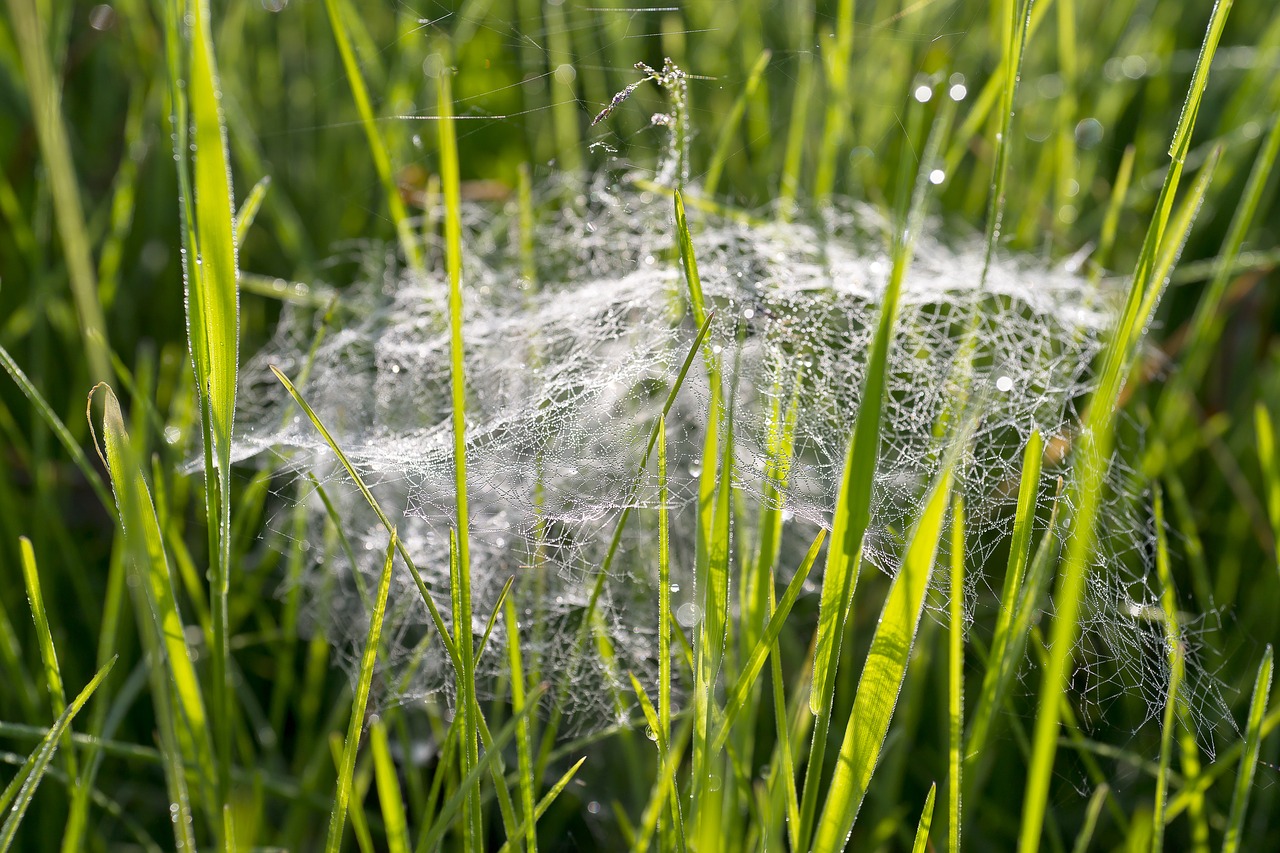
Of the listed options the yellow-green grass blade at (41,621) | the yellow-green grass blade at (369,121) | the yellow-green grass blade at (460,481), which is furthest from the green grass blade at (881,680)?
the yellow-green grass blade at (369,121)

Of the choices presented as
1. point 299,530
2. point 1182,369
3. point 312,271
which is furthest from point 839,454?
point 312,271

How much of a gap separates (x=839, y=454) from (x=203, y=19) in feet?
2.22

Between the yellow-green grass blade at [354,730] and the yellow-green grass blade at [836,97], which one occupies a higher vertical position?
the yellow-green grass blade at [836,97]

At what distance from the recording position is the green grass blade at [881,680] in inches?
23.7

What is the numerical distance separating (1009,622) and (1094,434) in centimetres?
15

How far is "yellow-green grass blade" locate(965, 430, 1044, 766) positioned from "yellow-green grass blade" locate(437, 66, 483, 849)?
0.36 meters

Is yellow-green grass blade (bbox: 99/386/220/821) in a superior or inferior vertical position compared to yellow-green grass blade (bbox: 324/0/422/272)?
inferior

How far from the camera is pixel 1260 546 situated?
131cm

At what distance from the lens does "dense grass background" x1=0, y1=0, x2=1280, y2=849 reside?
107 centimetres

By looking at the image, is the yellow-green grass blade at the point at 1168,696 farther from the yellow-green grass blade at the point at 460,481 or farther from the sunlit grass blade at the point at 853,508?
the yellow-green grass blade at the point at 460,481

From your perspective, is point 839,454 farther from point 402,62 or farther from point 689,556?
point 402,62

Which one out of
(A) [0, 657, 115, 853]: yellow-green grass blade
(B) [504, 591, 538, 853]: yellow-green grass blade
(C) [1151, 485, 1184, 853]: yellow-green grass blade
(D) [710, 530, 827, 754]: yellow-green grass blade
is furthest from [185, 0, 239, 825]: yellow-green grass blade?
(C) [1151, 485, 1184, 853]: yellow-green grass blade

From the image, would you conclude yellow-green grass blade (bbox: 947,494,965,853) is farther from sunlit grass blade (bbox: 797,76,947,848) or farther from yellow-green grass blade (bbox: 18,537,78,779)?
yellow-green grass blade (bbox: 18,537,78,779)

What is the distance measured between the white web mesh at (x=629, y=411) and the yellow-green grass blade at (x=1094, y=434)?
122mm
